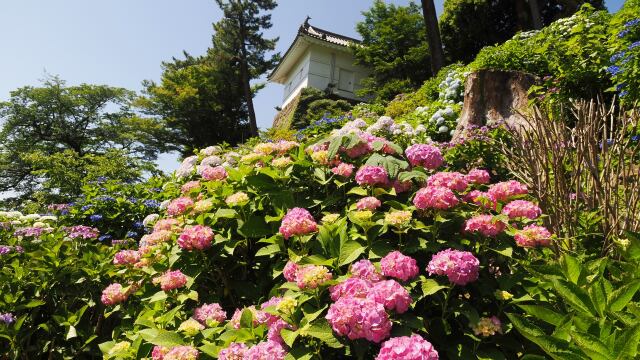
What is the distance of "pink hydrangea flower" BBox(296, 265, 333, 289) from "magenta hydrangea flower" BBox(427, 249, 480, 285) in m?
0.41

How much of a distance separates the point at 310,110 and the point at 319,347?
16307mm

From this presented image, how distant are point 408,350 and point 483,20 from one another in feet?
54.4

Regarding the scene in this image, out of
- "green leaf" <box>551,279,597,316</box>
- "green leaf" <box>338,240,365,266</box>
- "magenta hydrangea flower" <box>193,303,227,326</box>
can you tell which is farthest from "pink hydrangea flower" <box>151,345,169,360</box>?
"green leaf" <box>551,279,597,316</box>

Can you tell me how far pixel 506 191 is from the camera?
1999 mm

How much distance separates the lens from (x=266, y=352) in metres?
1.34

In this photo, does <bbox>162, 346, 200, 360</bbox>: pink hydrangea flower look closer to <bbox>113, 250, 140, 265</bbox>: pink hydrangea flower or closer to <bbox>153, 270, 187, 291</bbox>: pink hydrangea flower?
<bbox>153, 270, 187, 291</bbox>: pink hydrangea flower

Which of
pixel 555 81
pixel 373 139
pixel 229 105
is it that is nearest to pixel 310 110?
pixel 229 105

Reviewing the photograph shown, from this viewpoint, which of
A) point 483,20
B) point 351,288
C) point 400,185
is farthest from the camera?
point 483,20

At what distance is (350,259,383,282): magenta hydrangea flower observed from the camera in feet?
4.93

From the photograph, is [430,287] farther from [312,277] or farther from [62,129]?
[62,129]

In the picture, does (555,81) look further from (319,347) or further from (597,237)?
(319,347)

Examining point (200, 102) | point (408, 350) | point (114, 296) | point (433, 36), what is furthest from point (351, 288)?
point (200, 102)

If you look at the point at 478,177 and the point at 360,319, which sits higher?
the point at 478,177

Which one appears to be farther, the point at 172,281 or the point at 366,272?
the point at 172,281
